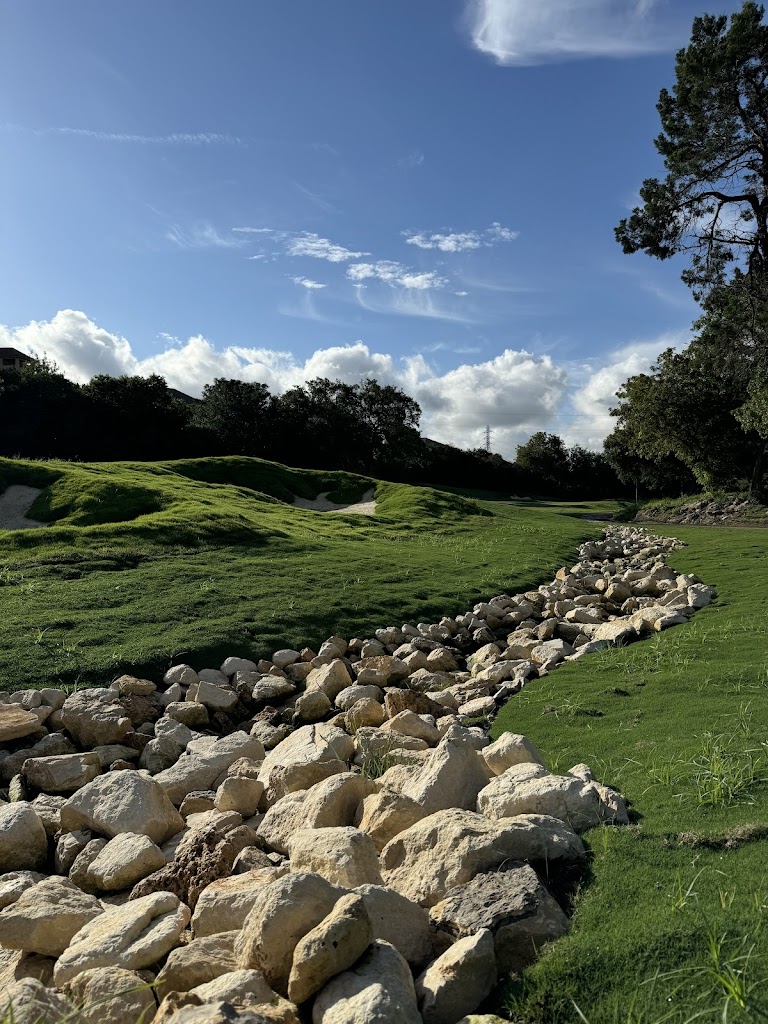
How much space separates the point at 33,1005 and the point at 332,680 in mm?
5907

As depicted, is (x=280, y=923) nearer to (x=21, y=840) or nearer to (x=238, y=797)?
(x=238, y=797)

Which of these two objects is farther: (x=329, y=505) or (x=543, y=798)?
(x=329, y=505)

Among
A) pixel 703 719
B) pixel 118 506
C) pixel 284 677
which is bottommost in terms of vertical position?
pixel 284 677

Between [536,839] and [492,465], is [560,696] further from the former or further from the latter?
[492,465]

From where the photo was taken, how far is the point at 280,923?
2.83m

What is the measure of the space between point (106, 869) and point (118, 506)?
18.6 m

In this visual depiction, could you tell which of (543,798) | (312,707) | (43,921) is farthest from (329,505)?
(43,921)

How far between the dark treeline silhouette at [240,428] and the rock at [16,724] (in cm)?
4805

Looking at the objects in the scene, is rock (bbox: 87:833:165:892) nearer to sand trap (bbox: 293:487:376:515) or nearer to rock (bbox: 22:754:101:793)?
rock (bbox: 22:754:101:793)

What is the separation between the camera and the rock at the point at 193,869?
388 cm

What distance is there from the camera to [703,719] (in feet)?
17.7

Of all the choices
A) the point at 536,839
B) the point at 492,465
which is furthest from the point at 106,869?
the point at 492,465

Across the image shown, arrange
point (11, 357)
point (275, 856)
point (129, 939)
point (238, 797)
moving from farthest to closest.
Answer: point (11, 357), point (238, 797), point (275, 856), point (129, 939)

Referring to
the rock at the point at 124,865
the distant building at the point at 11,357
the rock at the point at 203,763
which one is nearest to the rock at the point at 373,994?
the rock at the point at 124,865
